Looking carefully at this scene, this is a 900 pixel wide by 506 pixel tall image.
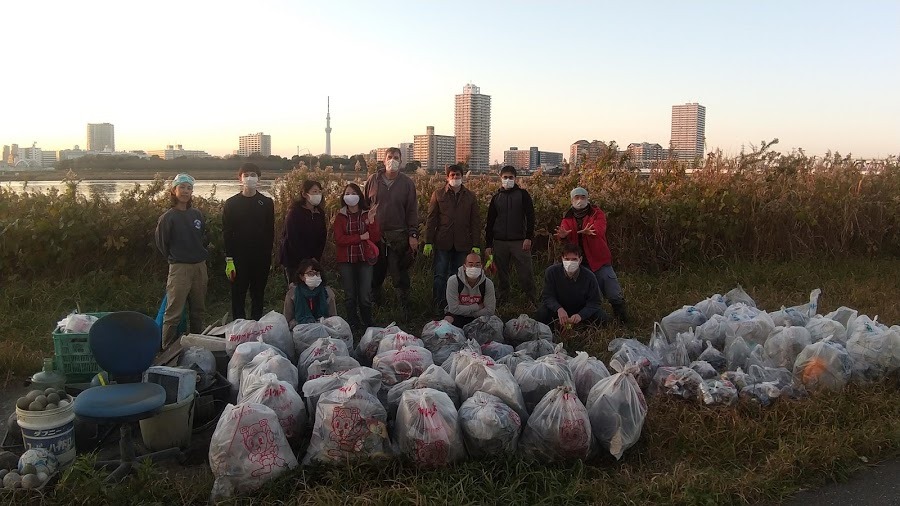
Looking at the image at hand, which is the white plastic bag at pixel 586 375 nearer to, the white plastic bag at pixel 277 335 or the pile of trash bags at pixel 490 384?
the pile of trash bags at pixel 490 384

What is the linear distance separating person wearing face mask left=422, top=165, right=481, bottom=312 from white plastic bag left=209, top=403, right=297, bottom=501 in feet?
12.0

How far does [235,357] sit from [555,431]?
2.42 metres

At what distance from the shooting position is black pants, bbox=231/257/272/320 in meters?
6.31

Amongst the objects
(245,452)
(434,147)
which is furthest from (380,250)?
(434,147)

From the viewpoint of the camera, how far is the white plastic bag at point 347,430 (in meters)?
3.58

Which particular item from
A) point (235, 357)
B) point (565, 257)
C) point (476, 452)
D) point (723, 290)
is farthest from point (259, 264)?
point (723, 290)

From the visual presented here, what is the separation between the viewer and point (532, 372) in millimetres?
4266

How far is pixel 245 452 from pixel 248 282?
3238 mm

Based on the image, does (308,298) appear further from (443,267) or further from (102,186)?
(102,186)

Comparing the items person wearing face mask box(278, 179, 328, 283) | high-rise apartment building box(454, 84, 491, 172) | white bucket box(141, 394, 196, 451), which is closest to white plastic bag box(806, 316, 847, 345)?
person wearing face mask box(278, 179, 328, 283)

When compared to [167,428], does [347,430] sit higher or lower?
higher

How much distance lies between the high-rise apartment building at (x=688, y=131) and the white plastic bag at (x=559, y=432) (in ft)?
25.6

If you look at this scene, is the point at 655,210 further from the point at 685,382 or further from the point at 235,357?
the point at 235,357

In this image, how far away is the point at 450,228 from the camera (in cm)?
698
